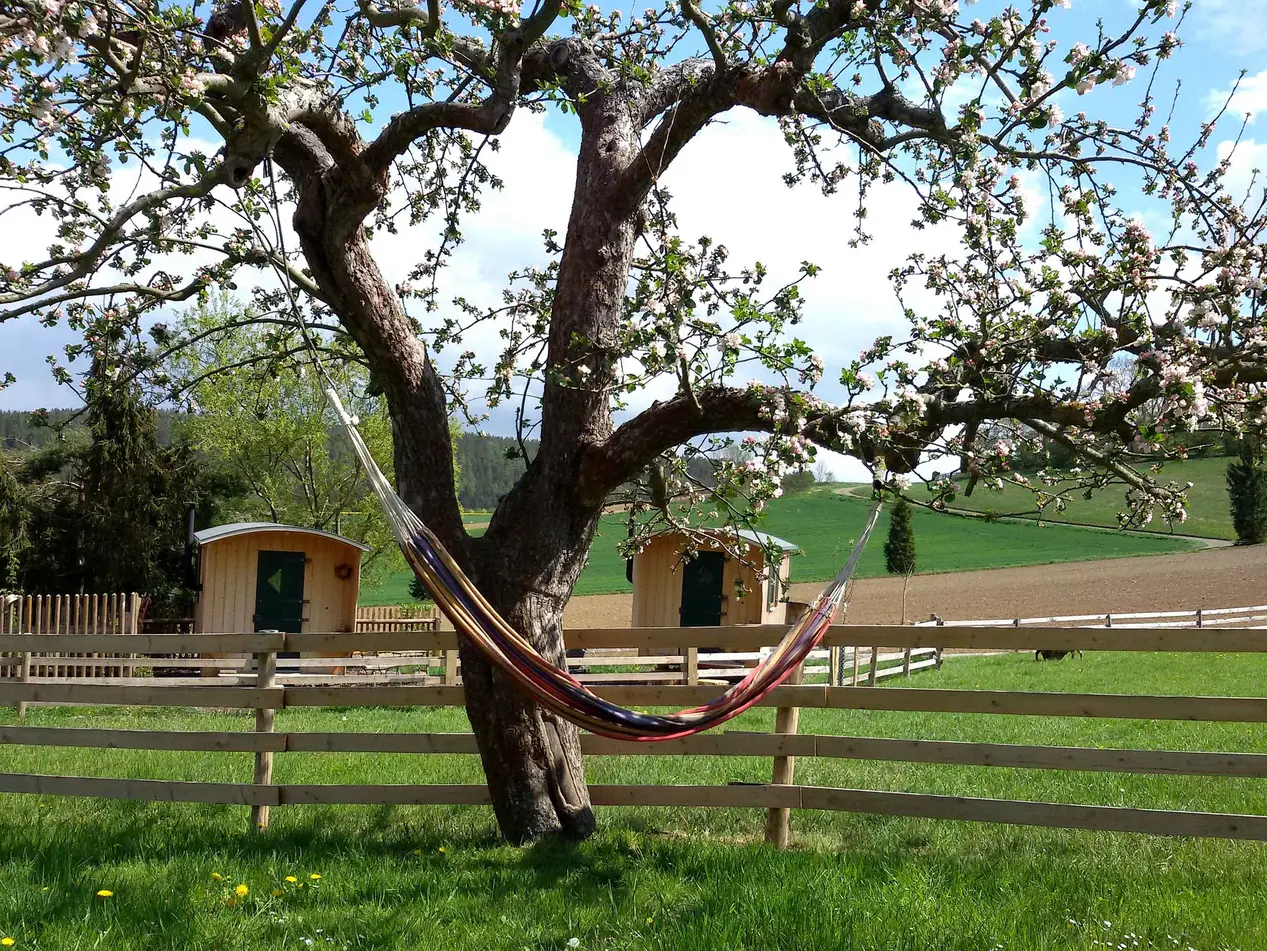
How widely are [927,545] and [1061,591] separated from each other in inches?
742

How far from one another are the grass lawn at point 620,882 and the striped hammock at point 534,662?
2.26 feet

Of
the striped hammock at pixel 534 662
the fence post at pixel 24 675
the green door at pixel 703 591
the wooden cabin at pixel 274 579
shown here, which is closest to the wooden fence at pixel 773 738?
the striped hammock at pixel 534 662

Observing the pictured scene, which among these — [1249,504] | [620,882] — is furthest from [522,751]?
[1249,504]

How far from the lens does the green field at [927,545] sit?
4594 cm

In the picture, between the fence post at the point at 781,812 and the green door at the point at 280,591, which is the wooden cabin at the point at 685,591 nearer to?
the green door at the point at 280,591

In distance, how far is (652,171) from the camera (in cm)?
510

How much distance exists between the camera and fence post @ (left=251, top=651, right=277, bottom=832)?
561 centimetres

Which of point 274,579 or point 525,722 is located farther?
point 274,579

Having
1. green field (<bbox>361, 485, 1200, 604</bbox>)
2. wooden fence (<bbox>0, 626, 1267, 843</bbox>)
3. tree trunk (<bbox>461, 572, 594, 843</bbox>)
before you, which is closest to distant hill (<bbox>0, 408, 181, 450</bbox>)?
wooden fence (<bbox>0, 626, 1267, 843</bbox>)

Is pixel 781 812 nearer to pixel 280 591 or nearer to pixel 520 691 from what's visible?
pixel 520 691

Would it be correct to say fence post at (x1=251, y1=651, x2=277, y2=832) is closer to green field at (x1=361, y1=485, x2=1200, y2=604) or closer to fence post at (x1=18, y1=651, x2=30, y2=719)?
fence post at (x1=18, y1=651, x2=30, y2=719)

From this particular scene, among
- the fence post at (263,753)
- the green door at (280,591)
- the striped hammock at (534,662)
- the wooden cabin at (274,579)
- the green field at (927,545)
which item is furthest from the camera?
the green field at (927,545)

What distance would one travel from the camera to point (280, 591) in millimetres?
17078

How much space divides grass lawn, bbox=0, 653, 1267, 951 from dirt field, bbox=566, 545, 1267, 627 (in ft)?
79.4
